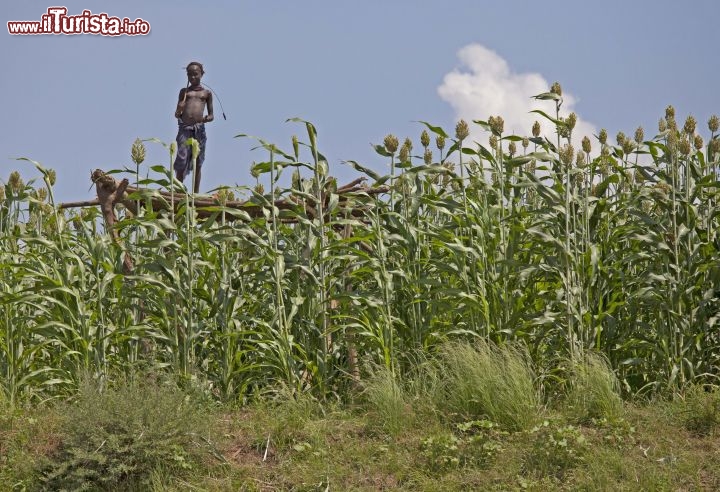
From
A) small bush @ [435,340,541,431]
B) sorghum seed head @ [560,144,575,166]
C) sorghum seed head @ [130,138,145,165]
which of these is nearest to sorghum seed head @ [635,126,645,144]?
sorghum seed head @ [560,144,575,166]

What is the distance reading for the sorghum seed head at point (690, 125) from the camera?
667 cm

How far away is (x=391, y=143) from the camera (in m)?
6.43

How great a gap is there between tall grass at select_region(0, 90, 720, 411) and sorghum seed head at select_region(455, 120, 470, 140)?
16 mm

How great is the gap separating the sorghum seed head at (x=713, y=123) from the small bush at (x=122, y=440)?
4.26 metres

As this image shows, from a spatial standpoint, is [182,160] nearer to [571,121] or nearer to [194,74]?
[194,74]

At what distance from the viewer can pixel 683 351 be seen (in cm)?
607

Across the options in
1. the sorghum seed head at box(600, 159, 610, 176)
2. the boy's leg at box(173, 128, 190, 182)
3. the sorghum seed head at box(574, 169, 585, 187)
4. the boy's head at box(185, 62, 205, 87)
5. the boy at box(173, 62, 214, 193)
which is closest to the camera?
the sorghum seed head at box(574, 169, 585, 187)

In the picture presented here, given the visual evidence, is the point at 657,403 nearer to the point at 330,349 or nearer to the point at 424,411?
the point at 424,411

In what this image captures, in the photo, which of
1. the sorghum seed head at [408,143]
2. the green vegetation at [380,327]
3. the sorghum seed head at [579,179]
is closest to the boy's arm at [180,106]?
the green vegetation at [380,327]

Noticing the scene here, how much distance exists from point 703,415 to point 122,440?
11.2 feet

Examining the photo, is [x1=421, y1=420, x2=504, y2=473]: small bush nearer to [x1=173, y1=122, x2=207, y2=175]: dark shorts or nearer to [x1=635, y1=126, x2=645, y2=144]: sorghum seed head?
[x1=635, y1=126, x2=645, y2=144]: sorghum seed head

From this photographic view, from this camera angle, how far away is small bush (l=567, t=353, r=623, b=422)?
219 inches

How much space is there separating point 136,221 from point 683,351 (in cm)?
367

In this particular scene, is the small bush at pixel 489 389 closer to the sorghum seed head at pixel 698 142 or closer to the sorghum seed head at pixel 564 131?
the sorghum seed head at pixel 564 131
